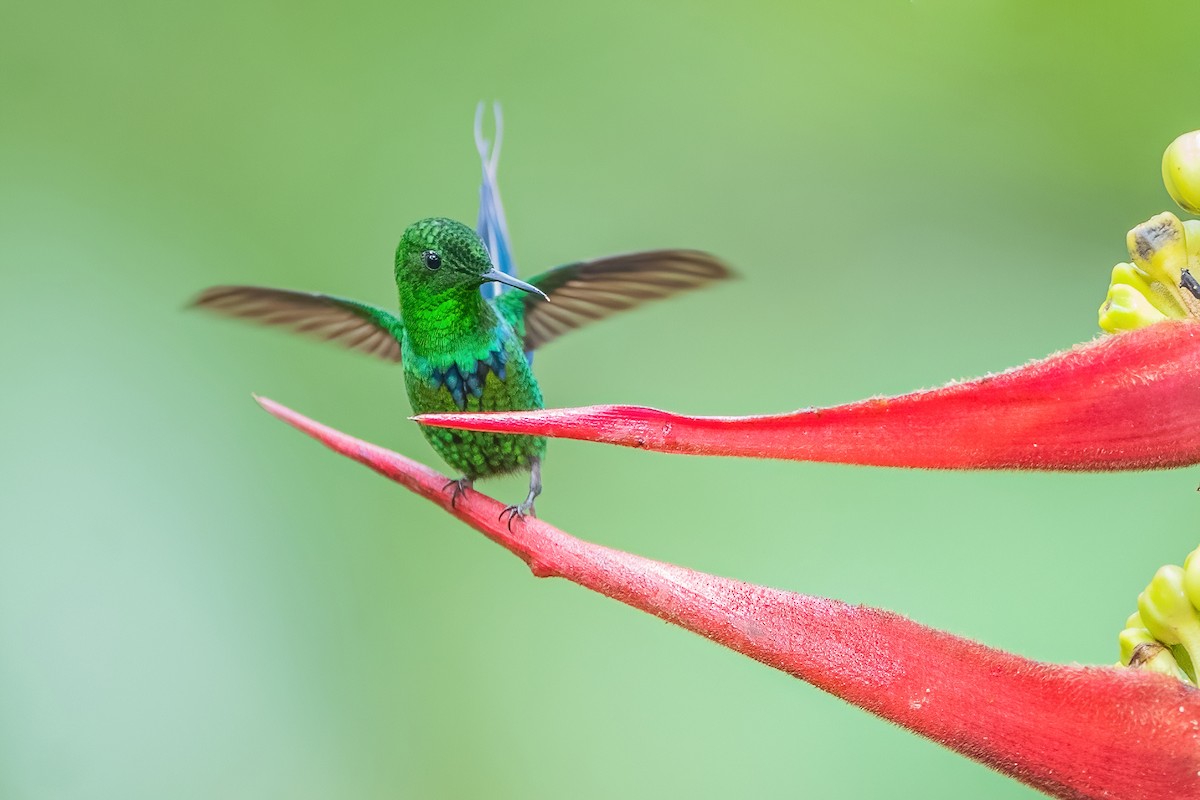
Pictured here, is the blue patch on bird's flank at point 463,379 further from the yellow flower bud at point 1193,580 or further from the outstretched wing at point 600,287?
the yellow flower bud at point 1193,580

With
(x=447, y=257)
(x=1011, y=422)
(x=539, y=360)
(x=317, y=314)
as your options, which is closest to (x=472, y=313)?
(x=447, y=257)

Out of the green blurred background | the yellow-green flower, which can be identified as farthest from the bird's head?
the yellow-green flower

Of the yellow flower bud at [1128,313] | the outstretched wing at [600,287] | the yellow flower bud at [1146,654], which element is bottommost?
the yellow flower bud at [1146,654]

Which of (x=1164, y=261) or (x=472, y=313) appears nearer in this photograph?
(x=1164, y=261)

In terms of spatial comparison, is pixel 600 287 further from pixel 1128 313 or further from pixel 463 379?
pixel 1128 313

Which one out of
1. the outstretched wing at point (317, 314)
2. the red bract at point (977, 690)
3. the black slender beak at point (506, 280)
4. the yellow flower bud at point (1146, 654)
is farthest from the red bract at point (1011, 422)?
the outstretched wing at point (317, 314)

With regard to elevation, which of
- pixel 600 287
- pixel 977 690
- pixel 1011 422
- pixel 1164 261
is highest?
pixel 600 287

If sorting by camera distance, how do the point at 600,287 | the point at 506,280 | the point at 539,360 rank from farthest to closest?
the point at 539,360
the point at 600,287
the point at 506,280
